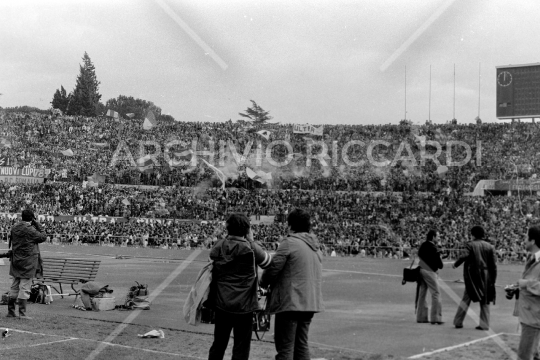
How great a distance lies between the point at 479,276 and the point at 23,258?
623 centimetres

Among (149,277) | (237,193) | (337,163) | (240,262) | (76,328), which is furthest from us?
(337,163)

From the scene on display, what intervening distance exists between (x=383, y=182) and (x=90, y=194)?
17.4 metres

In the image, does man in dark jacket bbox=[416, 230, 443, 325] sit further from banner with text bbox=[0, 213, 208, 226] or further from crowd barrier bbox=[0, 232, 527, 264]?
banner with text bbox=[0, 213, 208, 226]

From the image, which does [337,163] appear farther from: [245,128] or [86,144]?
[86,144]

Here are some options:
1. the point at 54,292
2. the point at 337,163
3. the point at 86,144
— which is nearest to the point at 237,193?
the point at 337,163

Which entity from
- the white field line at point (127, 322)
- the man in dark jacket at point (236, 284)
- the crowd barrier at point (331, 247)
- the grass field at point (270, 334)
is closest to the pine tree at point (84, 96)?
the crowd barrier at point (331, 247)

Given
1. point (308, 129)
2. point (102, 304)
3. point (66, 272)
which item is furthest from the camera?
point (308, 129)

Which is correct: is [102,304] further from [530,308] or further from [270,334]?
[530,308]

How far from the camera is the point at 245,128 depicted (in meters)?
45.1

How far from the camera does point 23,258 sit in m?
8.73

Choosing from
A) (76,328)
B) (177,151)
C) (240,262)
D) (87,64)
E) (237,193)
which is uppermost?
(87,64)

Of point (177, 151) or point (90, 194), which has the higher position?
point (177, 151)

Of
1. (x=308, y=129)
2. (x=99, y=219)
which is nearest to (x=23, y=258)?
(x=99, y=219)

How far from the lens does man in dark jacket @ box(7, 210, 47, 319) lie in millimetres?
8719
